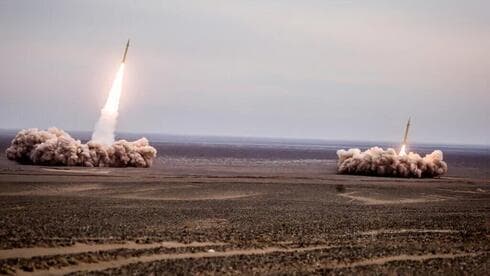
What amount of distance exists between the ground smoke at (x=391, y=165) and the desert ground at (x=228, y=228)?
63.5 feet

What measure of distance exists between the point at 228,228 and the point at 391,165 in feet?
150

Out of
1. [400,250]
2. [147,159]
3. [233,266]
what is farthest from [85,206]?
[147,159]

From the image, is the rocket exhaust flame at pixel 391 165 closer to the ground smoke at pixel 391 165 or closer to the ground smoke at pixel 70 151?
the ground smoke at pixel 391 165

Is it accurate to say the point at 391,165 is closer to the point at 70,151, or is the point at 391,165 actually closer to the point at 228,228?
the point at 70,151

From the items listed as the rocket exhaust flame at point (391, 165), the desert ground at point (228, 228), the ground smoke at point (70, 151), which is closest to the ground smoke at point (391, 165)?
the rocket exhaust flame at point (391, 165)

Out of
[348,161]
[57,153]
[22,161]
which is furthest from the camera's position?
[348,161]

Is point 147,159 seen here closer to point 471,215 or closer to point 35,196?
point 35,196

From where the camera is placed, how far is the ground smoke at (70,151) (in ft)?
206

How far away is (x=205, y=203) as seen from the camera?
125ft

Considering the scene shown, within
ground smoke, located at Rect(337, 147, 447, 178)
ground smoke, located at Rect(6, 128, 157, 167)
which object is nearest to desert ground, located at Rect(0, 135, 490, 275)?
ground smoke, located at Rect(6, 128, 157, 167)

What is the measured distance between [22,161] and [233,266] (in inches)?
2053

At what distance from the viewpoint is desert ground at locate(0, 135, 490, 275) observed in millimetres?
21031

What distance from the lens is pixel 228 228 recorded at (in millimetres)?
28453

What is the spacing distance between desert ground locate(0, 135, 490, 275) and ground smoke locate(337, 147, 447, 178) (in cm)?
1935
